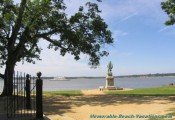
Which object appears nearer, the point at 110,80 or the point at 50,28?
the point at 50,28

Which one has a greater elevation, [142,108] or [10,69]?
[10,69]

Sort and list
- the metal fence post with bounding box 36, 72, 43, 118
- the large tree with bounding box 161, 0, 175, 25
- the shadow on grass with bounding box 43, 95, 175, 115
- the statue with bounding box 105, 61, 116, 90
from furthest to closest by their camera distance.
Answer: the statue with bounding box 105, 61, 116, 90, the large tree with bounding box 161, 0, 175, 25, the shadow on grass with bounding box 43, 95, 175, 115, the metal fence post with bounding box 36, 72, 43, 118

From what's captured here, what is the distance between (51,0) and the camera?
30.7 meters

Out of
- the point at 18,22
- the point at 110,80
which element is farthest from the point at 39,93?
the point at 110,80

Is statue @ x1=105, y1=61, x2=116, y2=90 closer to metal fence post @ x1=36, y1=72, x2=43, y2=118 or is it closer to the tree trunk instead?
the tree trunk

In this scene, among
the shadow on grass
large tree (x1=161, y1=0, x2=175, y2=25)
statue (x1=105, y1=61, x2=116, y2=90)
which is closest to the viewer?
the shadow on grass

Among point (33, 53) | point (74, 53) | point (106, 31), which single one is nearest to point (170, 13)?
point (106, 31)

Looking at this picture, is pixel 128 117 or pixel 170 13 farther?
pixel 170 13

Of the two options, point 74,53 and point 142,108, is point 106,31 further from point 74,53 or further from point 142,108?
point 142,108

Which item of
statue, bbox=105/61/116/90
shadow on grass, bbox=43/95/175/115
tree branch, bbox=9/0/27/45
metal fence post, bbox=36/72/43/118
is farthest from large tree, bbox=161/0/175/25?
statue, bbox=105/61/116/90

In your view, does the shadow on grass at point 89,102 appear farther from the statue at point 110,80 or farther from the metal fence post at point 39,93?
the statue at point 110,80

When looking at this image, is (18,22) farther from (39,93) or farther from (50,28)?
(39,93)

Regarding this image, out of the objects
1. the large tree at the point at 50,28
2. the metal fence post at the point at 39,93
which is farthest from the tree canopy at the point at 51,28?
the metal fence post at the point at 39,93

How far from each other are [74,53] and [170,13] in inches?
341
